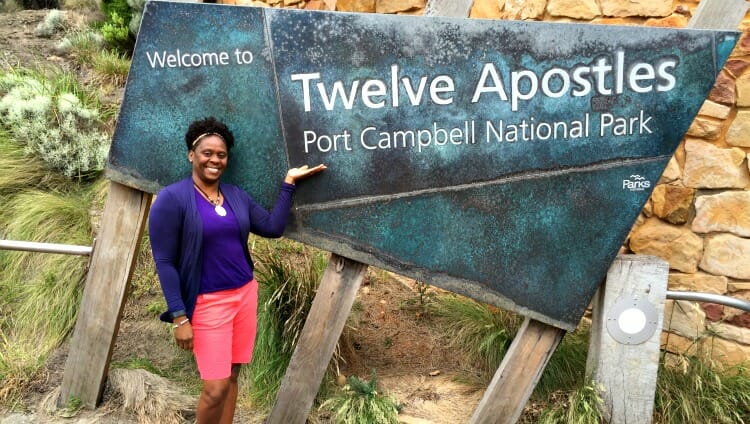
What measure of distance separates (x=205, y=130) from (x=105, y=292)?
1.12m

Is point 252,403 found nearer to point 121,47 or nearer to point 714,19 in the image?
point 714,19

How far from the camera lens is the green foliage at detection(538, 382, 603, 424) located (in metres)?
2.82

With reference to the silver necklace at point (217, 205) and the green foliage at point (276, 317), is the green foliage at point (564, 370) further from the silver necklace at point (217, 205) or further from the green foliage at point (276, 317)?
the silver necklace at point (217, 205)

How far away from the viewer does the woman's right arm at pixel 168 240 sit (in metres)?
2.50

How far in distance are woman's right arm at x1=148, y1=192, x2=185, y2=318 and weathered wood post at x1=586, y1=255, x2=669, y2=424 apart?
185 cm

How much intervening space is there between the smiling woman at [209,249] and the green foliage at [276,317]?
26.3 inches

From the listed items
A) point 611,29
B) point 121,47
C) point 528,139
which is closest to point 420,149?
point 528,139

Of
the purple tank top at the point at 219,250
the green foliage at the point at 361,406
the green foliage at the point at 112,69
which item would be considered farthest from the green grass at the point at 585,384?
the green foliage at the point at 112,69

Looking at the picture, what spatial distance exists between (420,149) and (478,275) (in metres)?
0.62

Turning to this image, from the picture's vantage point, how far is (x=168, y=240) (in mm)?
2512

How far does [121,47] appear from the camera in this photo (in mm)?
6938

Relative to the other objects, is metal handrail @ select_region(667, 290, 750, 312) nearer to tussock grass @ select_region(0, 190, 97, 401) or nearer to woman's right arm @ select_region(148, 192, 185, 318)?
woman's right arm @ select_region(148, 192, 185, 318)

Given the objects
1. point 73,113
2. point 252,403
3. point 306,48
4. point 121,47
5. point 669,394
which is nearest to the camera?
point 306,48

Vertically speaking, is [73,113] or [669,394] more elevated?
[73,113]
